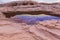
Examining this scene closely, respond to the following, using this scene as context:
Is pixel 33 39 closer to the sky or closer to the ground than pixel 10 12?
closer to the sky

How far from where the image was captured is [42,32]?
0.98 metres

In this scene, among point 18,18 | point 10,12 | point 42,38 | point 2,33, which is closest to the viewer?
point 42,38

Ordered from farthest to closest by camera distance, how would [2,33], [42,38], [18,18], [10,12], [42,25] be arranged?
[10,12] → [18,18] → [42,25] → [2,33] → [42,38]

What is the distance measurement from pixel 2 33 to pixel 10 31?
6 cm

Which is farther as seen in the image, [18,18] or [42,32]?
[18,18]

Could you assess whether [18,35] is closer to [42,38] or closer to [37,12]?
[42,38]

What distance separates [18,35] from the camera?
956 millimetres

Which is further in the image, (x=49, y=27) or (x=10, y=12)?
(x=10, y=12)

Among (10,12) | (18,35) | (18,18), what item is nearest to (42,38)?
(18,35)

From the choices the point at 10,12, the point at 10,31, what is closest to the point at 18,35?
the point at 10,31

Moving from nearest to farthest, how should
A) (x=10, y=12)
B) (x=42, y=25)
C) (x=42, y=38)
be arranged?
(x=42, y=38)
(x=42, y=25)
(x=10, y=12)

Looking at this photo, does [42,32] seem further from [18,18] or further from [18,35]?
[18,18]

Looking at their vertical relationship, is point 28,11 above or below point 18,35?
below

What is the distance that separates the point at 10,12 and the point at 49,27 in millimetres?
826
